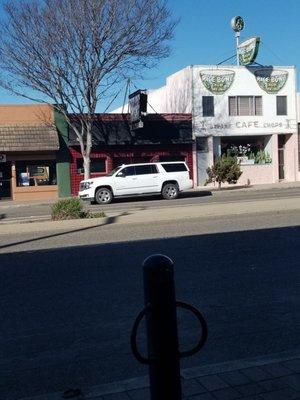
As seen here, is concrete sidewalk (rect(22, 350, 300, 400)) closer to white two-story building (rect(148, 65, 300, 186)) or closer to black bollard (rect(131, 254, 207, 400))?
black bollard (rect(131, 254, 207, 400))

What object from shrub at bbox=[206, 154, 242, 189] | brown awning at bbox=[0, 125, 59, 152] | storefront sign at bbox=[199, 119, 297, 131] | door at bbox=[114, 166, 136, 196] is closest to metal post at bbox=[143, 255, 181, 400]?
door at bbox=[114, 166, 136, 196]

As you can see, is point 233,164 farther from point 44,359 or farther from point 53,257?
point 44,359

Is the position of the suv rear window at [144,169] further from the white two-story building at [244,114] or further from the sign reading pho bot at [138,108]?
the white two-story building at [244,114]

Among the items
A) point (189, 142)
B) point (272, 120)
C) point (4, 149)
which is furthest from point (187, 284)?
point (272, 120)

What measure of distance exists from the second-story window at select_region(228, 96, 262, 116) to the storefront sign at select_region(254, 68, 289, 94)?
0.91 meters

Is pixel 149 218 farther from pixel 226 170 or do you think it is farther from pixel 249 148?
pixel 249 148

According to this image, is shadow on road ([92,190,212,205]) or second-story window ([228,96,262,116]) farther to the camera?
second-story window ([228,96,262,116])

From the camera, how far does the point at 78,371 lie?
4.53m

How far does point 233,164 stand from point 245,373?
92.6 feet

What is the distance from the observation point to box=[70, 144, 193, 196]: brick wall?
33.0 metres

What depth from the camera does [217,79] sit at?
3581 cm

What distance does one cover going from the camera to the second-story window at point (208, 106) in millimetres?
35562

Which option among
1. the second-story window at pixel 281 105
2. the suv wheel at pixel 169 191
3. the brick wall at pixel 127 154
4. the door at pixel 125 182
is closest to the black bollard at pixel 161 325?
the door at pixel 125 182

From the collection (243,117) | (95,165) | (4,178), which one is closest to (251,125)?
(243,117)
